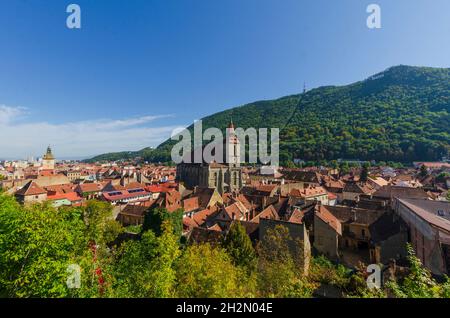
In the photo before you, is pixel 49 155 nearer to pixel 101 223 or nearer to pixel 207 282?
pixel 101 223

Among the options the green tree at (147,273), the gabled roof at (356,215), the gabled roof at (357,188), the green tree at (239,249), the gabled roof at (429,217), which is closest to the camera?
the green tree at (147,273)

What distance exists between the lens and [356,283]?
19.0 meters

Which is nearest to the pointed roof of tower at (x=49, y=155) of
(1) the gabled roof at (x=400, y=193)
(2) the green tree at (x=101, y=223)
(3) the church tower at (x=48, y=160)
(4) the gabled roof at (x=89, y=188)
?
(3) the church tower at (x=48, y=160)

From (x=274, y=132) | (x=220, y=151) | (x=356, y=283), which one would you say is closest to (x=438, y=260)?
(x=356, y=283)

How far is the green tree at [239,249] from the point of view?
19.9 meters

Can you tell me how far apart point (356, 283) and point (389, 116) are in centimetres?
19476

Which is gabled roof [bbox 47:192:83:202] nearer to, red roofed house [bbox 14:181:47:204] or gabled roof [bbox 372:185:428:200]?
red roofed house [bbox 14:181:47:204]

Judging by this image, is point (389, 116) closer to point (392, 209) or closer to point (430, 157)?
point (430, 157)

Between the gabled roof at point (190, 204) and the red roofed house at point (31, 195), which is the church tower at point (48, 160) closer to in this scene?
the red roofed house at point (31, 195)

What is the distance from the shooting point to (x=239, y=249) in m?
20.7

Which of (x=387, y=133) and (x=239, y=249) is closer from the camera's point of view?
(x=239, y=249)

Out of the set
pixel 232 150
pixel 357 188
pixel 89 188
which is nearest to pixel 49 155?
pixel 89 188

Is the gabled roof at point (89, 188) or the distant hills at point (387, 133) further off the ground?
the distant hills at point (387, 133)

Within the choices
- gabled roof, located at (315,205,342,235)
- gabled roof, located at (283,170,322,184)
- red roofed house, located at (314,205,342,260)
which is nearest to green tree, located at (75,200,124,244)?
red roofed house, located at (314,205,342,260)
